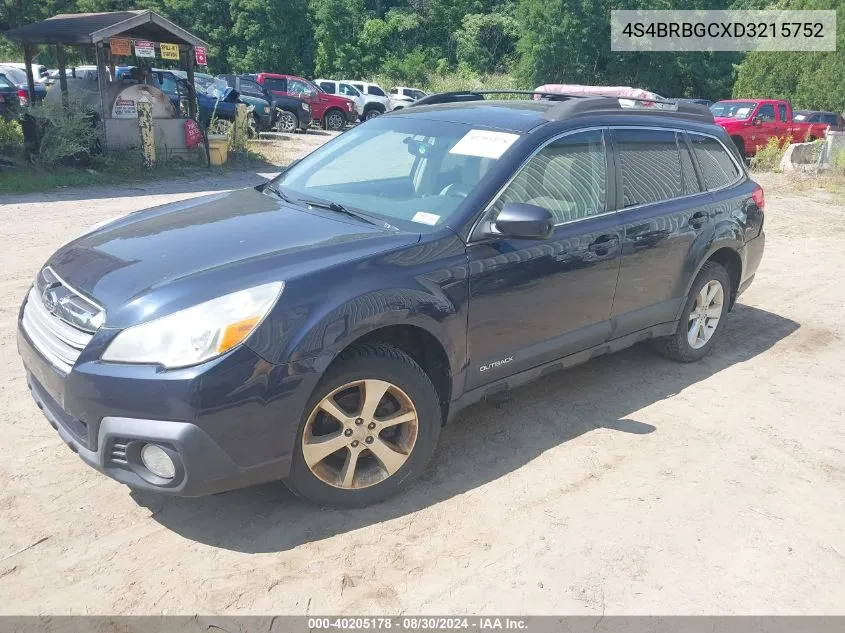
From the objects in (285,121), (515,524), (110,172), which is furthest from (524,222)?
(285,121)

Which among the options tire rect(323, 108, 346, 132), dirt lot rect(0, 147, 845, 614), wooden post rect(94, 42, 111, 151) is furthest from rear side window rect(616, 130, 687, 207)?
tire rect(323, 108, 346, 132)

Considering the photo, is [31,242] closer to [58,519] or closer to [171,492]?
[58,519]

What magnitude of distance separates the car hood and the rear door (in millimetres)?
1628

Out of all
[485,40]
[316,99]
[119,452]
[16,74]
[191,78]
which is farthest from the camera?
[485,40]

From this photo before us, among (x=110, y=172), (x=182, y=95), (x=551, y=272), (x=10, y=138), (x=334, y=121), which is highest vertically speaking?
(x=182, y=95)

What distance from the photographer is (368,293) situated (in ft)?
10.1

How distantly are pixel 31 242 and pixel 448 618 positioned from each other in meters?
7.03

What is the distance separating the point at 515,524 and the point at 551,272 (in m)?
1.33

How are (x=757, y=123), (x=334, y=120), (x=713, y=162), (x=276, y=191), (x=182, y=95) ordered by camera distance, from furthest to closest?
(x=334, y=120) < (x=757, y=123) < (x=182, y=95) < (x=713, y=162) < (x=276, y=191)

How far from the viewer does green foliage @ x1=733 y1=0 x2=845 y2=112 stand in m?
26.4

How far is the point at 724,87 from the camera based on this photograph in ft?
137

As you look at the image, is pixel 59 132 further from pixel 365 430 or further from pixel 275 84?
pixel 275 84

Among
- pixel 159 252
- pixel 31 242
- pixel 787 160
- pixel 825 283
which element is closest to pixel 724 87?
pixel 787 160

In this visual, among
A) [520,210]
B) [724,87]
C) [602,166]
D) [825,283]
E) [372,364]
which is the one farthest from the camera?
[724,87]
